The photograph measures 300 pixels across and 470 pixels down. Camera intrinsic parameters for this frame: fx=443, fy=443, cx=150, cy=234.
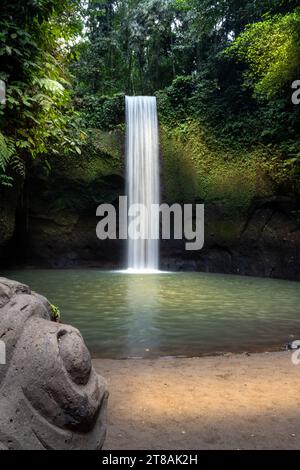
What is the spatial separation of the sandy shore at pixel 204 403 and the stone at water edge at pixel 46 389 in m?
0.49

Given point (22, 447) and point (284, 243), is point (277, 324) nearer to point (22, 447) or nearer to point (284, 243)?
point (22, 447)

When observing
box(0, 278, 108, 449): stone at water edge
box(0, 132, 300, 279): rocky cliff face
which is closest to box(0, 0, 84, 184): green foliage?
box(0, 278, 108, 449): stone at water edge

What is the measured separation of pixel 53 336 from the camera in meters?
2.61

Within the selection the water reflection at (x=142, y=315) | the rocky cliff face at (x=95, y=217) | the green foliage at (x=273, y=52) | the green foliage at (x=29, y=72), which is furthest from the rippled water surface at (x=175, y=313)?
the green foliage at (x=273, y=52)

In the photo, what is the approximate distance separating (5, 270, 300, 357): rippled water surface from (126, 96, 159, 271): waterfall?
4370 millimetres

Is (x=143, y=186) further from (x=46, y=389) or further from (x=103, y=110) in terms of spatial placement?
(x=46, y=389)

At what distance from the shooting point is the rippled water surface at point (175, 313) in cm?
600

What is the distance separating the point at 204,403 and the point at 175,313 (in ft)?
14.4

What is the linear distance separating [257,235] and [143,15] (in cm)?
1508

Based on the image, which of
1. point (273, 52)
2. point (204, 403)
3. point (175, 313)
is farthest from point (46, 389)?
point (273, 52)

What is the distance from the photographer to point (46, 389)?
2418 millimetres

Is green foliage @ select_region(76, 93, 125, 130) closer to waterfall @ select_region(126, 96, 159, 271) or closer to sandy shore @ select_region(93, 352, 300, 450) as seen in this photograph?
waterfall @ select_region(126, 96, 159, 271)

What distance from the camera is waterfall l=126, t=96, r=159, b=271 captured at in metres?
17.8

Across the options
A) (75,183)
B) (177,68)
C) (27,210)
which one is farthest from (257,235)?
(177,68)
